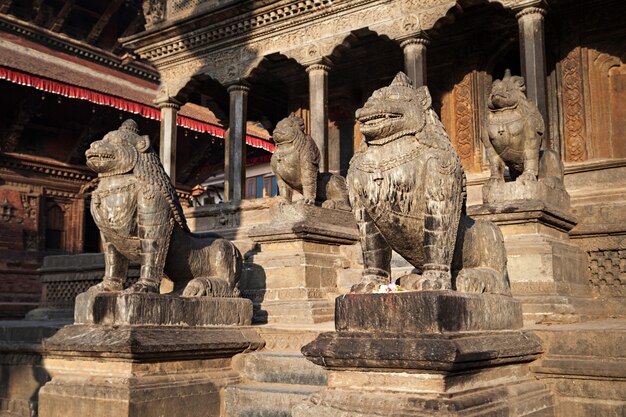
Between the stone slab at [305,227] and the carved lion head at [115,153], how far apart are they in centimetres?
283

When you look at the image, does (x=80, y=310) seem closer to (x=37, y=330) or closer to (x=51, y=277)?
(x=37, y=330)

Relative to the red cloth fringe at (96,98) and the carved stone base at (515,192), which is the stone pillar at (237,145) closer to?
the red cloth fringe at (96,98)

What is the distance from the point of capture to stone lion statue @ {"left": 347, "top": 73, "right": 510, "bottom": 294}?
466cm

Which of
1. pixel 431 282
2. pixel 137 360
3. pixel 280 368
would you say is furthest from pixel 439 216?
pixel 137 360

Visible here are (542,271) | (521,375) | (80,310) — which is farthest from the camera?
(542,271)

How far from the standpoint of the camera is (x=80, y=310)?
5.89 metres

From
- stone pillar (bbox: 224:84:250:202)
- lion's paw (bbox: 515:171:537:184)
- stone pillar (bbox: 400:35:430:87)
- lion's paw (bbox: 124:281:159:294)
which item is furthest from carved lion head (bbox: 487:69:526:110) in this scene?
stone pillar (bbox: 224:84:250:202)

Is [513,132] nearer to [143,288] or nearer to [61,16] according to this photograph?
[143,288]

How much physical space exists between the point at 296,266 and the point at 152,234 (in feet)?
8.89

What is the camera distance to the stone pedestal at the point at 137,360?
5.38 meters

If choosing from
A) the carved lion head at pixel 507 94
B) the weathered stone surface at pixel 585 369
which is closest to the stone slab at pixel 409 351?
the weathered stone surface at pixel 585 369

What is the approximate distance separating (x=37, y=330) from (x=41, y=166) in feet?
40.0

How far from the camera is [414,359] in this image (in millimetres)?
4023

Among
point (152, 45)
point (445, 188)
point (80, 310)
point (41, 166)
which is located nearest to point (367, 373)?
point (445, 188)
